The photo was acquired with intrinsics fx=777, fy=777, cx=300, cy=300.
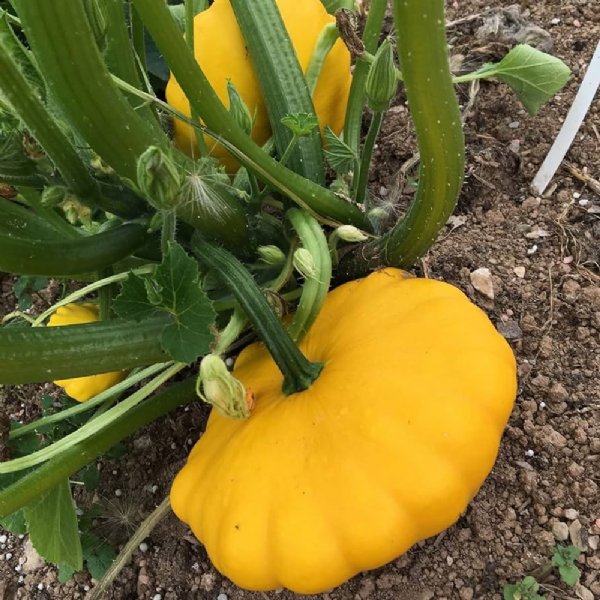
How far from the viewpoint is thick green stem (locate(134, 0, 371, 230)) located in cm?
105

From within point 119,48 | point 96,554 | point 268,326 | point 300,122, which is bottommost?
point 96,554

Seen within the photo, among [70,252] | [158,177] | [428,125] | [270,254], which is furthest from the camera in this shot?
[270,254]

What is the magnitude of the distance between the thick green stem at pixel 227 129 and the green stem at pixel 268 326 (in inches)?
6.2

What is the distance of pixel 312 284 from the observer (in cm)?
119

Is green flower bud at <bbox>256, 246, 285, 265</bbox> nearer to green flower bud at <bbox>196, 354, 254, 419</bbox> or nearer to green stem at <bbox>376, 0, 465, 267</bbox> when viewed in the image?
green stem at <bbox>376, 0, 465, 267</bbox>

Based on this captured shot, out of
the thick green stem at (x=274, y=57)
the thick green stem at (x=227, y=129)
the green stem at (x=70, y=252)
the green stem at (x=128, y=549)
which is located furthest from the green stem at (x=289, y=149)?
the green stem at (x=128, y=549)

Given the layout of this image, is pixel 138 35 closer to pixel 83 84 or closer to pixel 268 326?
pixel 83 84

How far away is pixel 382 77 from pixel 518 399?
61cm

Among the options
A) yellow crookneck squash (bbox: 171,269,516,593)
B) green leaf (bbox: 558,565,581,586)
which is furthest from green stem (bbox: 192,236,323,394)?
green leaf (bbox: 558,565,581,586)

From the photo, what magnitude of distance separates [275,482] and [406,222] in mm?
458

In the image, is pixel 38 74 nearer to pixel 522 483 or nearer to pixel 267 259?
pixel 267 259

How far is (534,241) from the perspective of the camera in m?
1.52

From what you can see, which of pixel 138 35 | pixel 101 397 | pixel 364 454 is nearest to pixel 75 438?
pixel 101 397

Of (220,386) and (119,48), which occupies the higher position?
(119,48)
